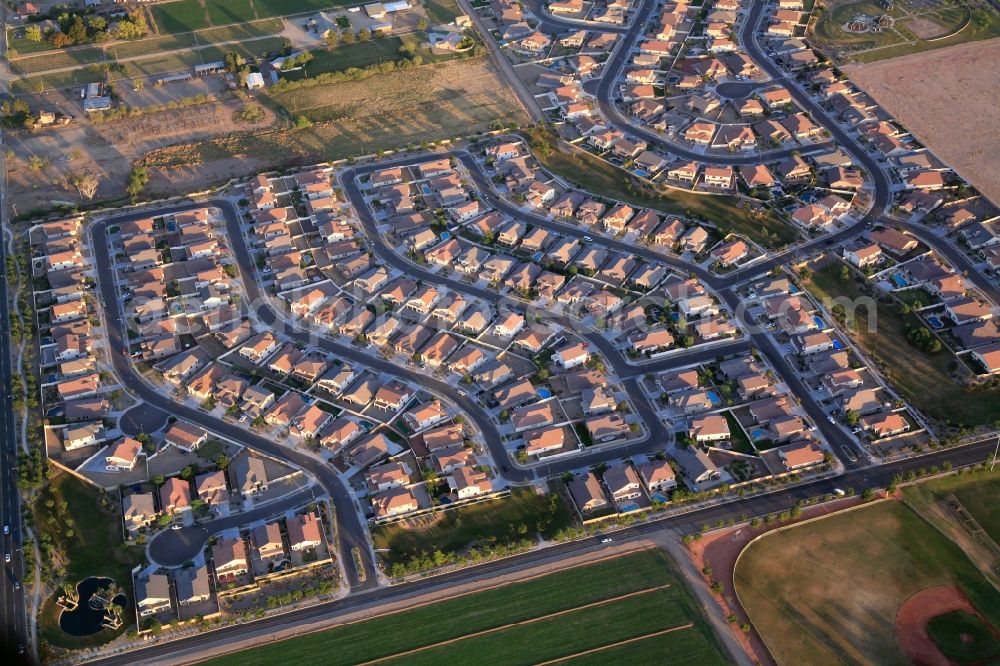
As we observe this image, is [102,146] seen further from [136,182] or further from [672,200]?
[672,200]

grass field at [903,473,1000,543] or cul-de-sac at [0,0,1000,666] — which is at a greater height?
cul-de-sac at [0,0,1000,666]

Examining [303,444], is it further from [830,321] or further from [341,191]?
[830,321]

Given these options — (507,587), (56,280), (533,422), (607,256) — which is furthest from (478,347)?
(56,280)

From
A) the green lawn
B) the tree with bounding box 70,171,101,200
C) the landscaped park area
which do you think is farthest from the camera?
the green lawn

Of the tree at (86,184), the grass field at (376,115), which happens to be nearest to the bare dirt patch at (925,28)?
the grass field at (376,115)

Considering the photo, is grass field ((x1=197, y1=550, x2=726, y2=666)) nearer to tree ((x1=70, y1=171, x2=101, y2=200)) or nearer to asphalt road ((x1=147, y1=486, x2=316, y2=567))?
asphalt road ((x1=147, y1=486, x2=316, y2=567))

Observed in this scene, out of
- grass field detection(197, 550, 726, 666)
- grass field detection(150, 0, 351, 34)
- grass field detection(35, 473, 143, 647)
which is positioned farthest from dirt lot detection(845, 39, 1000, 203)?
grass field detection(35, 473, 143, 647)

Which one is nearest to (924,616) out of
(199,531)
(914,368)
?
(914,368)
